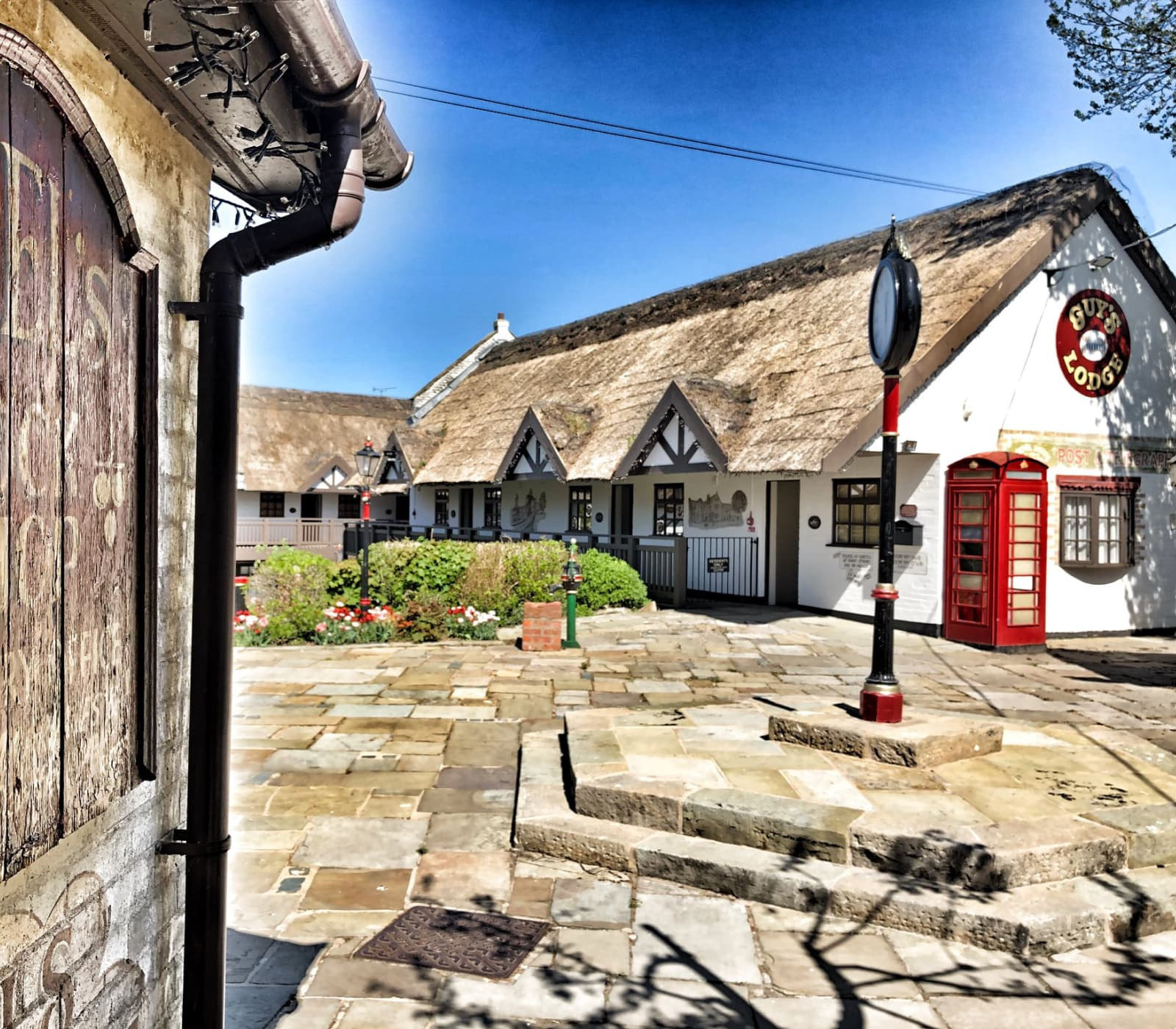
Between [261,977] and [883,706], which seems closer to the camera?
[261,977]

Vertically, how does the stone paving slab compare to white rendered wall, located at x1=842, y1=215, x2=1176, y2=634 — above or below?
below

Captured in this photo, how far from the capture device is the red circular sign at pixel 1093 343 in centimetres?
1277

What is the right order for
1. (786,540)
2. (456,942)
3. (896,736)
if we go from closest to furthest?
(456,942) < (896,736) < (786,540)

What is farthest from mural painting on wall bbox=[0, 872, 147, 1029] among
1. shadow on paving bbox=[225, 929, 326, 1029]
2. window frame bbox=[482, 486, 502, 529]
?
window frame bbox=[482, 486, 502, 529]

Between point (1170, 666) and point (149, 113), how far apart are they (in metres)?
12.2

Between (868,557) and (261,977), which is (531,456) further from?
(261,977)

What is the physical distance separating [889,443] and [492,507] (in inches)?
730

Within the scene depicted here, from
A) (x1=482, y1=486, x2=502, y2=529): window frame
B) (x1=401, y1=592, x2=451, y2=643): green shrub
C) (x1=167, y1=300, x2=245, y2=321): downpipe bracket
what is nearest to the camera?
(x1=167, y1=300, x2=245, y2=321): downpipe bracket

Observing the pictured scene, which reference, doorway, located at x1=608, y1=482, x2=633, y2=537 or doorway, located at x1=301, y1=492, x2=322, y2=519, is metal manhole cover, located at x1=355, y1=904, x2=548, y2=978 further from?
doorway, located at x1=301, y1=492, x2=322, y2=519

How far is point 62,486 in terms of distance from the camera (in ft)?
6.31

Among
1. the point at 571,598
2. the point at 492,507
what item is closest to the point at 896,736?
the point at 571,598

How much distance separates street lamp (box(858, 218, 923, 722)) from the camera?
5.84m

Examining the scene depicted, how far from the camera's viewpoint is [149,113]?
238 cm

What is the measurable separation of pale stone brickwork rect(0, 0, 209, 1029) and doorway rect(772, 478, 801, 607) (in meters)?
13.1
